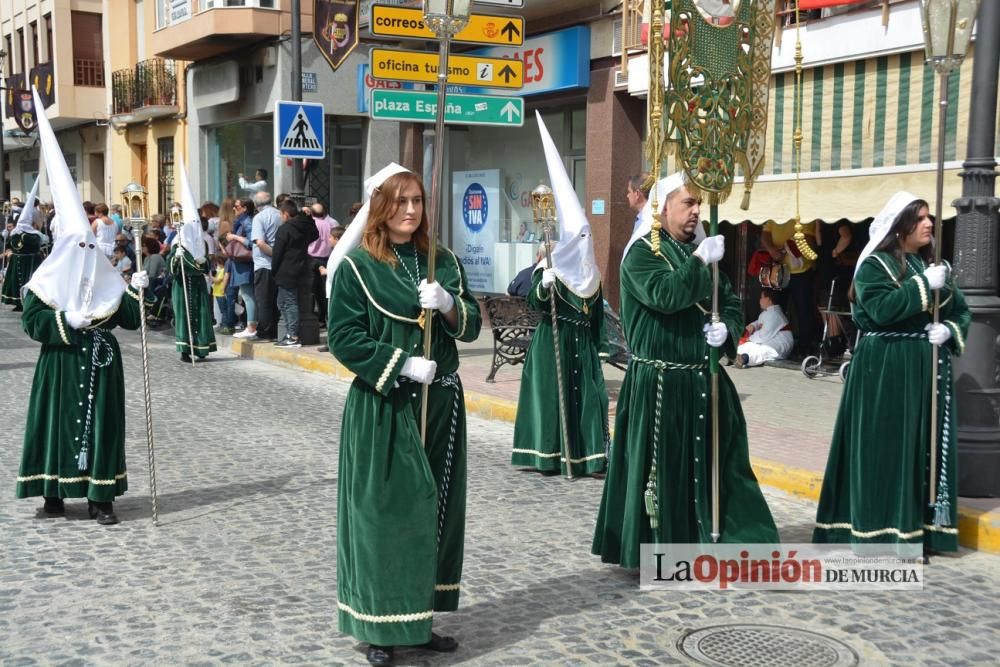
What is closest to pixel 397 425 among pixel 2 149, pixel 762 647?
pixel 762 647

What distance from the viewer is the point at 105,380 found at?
701cm

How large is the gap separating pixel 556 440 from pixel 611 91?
869 centimetres

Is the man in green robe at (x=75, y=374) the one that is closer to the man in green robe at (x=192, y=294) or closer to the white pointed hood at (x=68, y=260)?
the white pointed hood at (x=68, y=260)

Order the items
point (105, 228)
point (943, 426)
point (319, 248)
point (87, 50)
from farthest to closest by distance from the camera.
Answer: point (87, 50) < point (105, 228) < point (319, 248) < point (943, 426)

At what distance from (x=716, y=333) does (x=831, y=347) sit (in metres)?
8.72

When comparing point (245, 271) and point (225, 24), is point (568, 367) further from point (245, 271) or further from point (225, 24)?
point (225, 24)

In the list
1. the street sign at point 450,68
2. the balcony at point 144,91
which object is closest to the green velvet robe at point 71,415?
the street sign at point 450,68

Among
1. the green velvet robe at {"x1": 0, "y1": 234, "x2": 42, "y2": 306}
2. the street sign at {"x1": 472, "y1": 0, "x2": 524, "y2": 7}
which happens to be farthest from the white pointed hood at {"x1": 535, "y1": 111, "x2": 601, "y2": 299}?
the green velvet robe at {"x1": 0, "y1": 234, "x2": 42, "y2": 306}

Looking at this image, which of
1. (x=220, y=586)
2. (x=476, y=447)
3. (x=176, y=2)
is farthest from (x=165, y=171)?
(x=220, y=586)

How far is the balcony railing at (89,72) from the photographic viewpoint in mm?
35938

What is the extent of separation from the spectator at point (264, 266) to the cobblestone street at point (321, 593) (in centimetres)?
731

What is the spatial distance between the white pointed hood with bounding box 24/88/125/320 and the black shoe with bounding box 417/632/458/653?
3.24 meters

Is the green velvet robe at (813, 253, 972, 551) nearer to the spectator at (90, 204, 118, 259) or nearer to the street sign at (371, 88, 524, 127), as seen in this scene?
the street sign at (371, 88, 524, 127)

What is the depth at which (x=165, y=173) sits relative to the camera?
3167 cm
